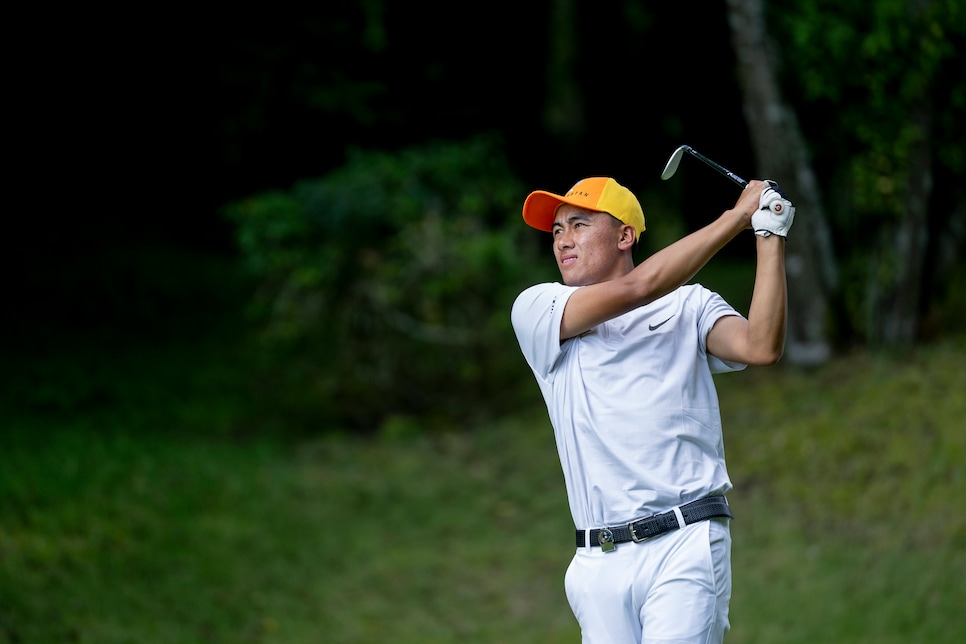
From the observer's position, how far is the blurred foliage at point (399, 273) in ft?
33.5

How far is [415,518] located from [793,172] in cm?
409

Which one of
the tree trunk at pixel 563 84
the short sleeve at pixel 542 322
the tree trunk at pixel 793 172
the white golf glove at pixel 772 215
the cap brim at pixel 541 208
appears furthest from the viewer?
the tree trunk at pixel 563 84

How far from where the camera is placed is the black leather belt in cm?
329

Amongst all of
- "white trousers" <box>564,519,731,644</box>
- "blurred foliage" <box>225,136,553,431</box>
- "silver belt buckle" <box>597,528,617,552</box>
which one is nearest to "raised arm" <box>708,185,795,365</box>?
"white trousers" <box>564,519,731,644</box>

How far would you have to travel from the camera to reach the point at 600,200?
3572mm

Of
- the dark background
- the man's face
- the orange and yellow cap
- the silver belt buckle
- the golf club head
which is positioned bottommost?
the silver belt buckle

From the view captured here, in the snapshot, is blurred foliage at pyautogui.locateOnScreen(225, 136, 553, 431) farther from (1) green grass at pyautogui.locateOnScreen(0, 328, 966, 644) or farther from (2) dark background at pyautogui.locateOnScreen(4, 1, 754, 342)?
(2) dark background at pyautogui.locateOnScreen(4, 1, 754, 342)

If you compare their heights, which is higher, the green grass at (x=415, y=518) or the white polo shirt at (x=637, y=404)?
the white polo shirt at (x=637, y=404)

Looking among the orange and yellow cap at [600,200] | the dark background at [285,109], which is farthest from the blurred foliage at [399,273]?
the orange and yellow cap at [600,200]

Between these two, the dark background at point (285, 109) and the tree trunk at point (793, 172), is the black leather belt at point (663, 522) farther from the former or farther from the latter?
the dark background at point (285, 109)

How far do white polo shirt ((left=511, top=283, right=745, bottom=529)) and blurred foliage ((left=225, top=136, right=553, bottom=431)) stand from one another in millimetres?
6580

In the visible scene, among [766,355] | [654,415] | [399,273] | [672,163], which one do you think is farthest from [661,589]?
[399,273]

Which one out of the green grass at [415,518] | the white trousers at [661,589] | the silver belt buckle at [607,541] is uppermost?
the silver belt buckle at [607,541]

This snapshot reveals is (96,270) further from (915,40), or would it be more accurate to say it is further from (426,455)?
(915,40)
